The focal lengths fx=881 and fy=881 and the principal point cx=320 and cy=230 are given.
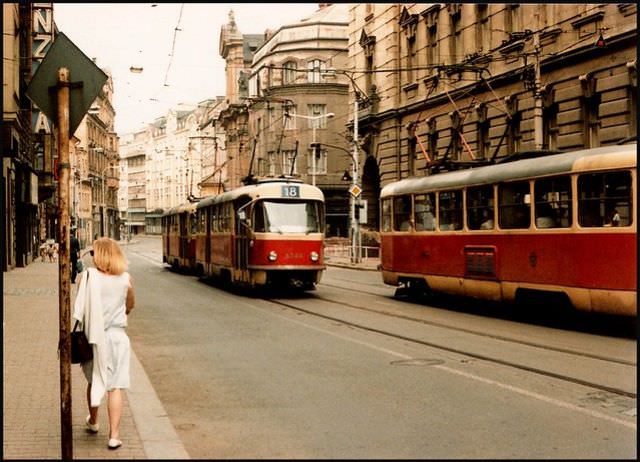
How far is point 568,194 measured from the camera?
15000 millimetres

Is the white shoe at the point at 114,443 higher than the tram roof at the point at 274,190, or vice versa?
the tram roof at the point at 274,190

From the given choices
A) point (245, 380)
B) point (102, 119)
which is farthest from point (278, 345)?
point (102, 119)

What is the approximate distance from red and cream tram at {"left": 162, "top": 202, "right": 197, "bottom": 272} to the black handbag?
25260mm

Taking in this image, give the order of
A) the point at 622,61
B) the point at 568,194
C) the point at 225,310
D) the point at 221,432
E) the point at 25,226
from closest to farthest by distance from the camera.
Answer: the point at 221,432 → the point at 568,194 → the point at 225,310 → the point at 622,61 → the point at 25,226

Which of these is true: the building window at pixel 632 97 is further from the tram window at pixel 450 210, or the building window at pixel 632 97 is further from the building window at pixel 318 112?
the building window at pixel 318 112

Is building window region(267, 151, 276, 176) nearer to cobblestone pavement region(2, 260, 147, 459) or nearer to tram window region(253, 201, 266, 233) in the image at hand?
tram window region(253, 201, 266, 233)

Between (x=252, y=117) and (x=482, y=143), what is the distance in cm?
4720

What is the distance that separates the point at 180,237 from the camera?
35938 millimetres

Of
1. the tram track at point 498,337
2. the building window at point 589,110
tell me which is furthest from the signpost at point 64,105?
the building window at point 589,110

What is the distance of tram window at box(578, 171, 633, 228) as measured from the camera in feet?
45.6

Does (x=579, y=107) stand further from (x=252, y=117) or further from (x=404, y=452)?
(x=252, y=117)

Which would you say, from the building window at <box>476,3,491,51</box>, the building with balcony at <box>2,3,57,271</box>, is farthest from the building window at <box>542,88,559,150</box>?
the building with balcony at <box>2,3,57,271</box>

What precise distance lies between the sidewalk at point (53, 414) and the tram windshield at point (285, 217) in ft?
30.0

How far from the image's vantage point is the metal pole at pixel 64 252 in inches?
254
